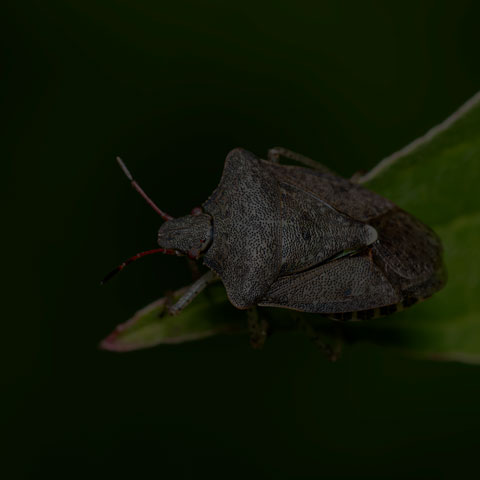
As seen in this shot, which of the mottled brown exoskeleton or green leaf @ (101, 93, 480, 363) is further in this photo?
the mottled brown exoskeleton

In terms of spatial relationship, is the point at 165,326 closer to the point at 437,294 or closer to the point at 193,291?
the point at 193,291

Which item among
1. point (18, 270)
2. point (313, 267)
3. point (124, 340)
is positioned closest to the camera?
point (124, 340)

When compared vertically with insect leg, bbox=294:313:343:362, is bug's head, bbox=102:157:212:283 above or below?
above

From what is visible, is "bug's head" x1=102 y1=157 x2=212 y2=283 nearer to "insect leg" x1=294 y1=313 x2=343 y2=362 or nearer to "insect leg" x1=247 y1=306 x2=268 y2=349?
"insect leg" x1=247 y1=306 x2=268 y2=349

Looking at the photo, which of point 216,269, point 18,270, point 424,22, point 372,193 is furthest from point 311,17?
point 18,270

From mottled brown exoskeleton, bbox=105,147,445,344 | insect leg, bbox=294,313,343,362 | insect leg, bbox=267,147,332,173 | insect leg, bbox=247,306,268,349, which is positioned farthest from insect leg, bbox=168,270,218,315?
insect leg, bbox=267,147,332,173

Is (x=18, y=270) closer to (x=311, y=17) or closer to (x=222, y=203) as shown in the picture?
(x=222, y=203)

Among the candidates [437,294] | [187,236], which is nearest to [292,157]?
[187,236]
